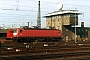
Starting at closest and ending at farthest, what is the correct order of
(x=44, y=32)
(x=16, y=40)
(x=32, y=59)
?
(x=32, y=59), (x=16, y=40), (x=44, y=32)

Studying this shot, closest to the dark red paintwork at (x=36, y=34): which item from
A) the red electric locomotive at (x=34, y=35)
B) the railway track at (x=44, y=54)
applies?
the red electric locomotive at (x=34, y=35)

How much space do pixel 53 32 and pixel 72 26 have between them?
2403cm

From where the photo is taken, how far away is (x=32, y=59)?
52.3 ft

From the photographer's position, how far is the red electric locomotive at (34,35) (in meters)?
46.6

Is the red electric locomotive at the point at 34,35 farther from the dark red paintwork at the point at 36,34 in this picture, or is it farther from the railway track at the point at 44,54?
the railway track at the point at 44,54

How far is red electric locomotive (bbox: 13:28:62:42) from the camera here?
153 feet

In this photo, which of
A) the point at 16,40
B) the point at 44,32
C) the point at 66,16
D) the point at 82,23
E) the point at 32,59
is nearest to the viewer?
the point at 32,59

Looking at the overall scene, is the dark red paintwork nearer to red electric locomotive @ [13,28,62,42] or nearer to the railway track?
red electric locomotive @ [13,28,62,42]

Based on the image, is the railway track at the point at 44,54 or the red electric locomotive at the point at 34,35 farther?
the red electric locomotive at the point at 34,35

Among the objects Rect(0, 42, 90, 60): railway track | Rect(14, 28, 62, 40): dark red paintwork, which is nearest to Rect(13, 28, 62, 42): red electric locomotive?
Rect(14, 28, 62, 40): dark red paintwork

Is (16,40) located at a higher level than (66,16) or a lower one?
lower

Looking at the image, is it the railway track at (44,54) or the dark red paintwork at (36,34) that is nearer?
the railway track at (44,54)

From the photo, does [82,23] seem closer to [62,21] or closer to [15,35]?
[62,21]

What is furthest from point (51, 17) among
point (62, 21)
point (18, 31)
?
point (18, 31)
